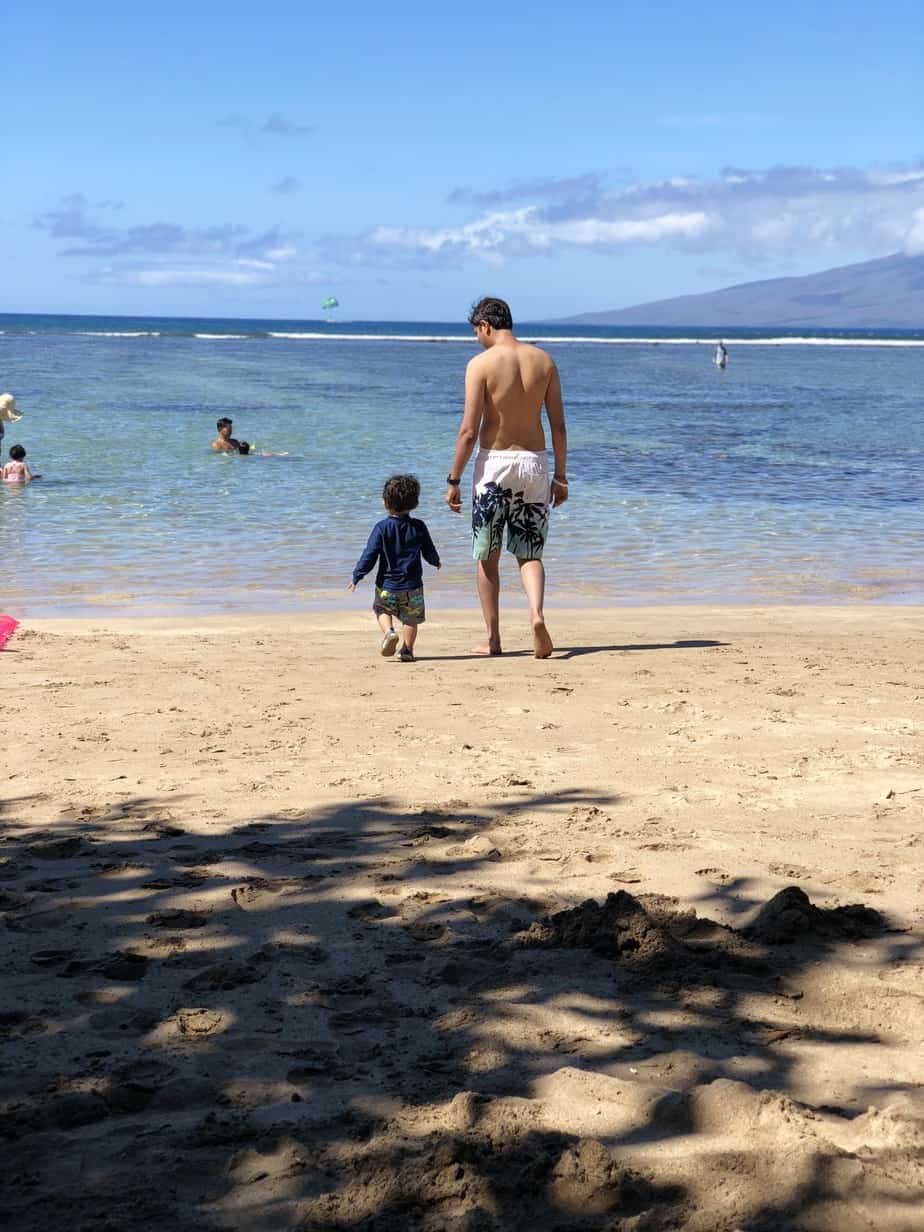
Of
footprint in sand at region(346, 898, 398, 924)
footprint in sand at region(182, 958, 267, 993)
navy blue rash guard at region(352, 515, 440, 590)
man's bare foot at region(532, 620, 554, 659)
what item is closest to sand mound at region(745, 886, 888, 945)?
footprint in sand at region(346, 898, 398, 924)

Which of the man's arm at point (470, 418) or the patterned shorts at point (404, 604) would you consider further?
the patterned shorts at point (404, 604)

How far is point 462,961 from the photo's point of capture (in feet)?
11.5

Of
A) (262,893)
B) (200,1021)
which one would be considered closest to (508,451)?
(262,893)

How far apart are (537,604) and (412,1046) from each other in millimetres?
4790

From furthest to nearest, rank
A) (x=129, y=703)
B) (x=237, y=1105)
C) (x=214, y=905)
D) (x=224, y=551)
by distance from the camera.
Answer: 1. (x=224, y=551)
2. (x=129, y=703)
3. (x=214, y=905)
4. (x=237, y=1105)

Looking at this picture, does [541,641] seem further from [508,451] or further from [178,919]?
[178,919]

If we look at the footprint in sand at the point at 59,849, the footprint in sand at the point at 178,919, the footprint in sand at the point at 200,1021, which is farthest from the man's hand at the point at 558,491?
the footprint in sand at the point at 200,1021

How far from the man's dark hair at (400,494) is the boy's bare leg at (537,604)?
75 cm

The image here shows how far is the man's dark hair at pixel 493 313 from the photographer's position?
7445 mm

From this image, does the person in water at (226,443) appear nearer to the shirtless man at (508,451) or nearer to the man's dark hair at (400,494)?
the man's dark hair at (400,494)

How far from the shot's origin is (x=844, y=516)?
16.0 metres

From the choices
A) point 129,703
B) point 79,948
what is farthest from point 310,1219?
point 129,703

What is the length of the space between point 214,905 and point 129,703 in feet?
8.99

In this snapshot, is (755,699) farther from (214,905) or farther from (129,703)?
(214,905)
